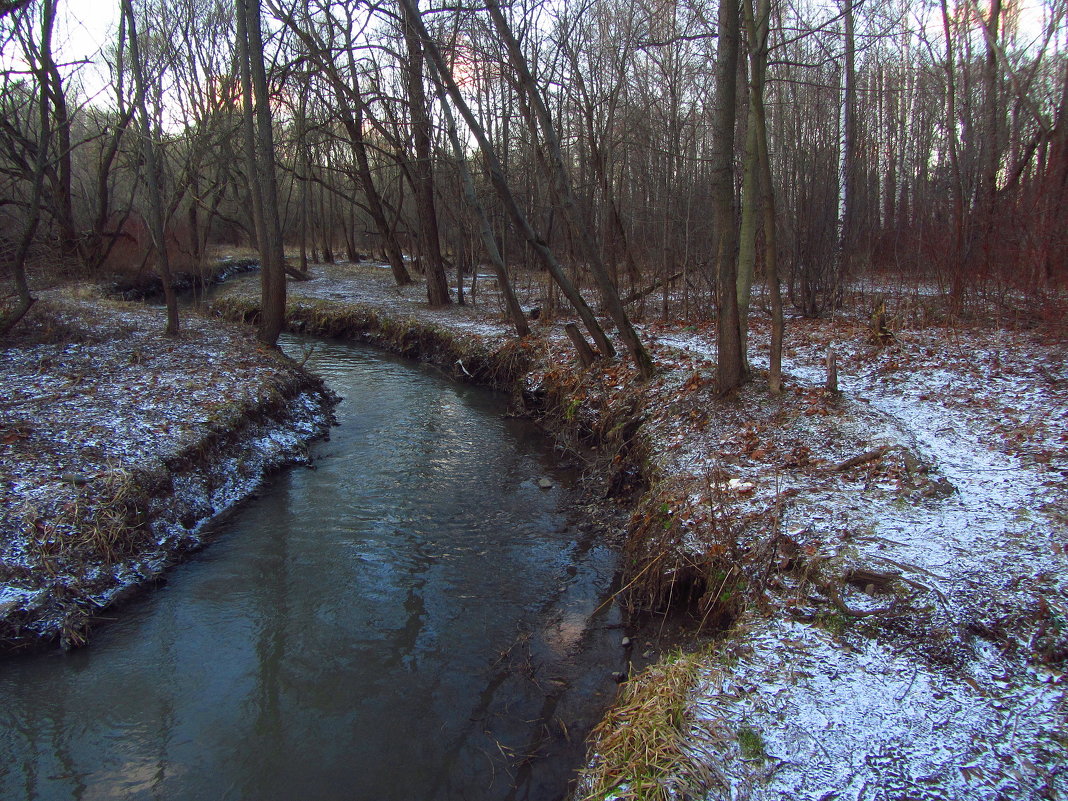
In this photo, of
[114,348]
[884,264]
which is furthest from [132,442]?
[884,264]

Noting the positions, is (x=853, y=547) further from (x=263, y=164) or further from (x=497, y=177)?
(x=263, y=164)

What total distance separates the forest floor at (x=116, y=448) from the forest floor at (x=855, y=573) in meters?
4.34

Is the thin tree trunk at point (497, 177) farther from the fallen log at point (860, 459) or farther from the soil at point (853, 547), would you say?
the fallen log at point (860, 459)

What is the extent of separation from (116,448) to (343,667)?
3.93m

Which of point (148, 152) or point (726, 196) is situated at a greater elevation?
point (148, 152)

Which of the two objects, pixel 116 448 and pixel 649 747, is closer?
pixel 649 747

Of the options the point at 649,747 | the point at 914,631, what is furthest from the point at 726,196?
the point at 649,747

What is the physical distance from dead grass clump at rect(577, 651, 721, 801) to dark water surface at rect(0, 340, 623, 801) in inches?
17.6

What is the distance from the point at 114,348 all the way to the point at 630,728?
1058 cm

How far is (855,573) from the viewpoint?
4.16 metres

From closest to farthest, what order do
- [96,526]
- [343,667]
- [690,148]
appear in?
[343,667] < [96,526] < [690,148]

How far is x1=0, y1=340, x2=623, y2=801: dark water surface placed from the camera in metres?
3.77

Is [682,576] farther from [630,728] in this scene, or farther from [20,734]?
[20,734]

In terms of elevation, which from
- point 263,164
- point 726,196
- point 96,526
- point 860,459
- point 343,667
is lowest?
point 343,667
